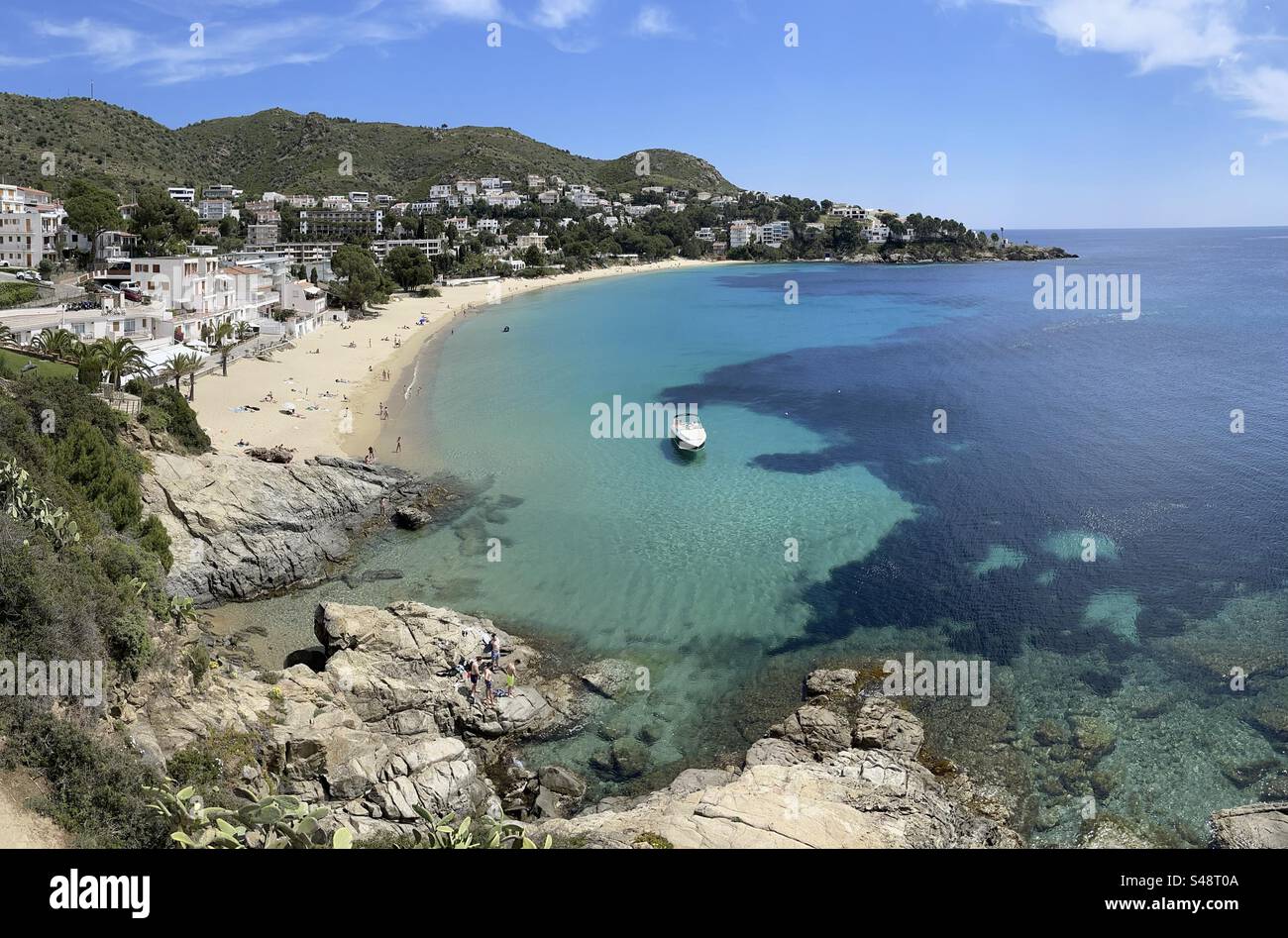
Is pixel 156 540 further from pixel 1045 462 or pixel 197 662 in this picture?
pixel 1045 462

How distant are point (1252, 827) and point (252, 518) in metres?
25.0

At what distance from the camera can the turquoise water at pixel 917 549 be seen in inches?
722

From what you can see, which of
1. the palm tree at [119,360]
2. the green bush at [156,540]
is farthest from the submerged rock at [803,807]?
the palm tree at [119,360]

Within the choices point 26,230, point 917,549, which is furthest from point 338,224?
point 917,549

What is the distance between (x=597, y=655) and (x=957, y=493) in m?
17.4

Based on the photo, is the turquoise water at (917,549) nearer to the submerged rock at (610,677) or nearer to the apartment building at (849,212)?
the submerged rock at (610,677)

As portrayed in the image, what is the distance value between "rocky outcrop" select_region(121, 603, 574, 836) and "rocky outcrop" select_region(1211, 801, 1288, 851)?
39.4 feet

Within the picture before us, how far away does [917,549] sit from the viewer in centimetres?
2692

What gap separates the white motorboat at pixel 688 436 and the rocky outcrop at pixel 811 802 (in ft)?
63.9

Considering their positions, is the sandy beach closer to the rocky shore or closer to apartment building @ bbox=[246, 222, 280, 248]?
apartment building @ bbox=[246, 222, 280, 248]

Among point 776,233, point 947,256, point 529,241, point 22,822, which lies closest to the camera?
point 22,822

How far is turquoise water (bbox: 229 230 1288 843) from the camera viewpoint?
722 inches
